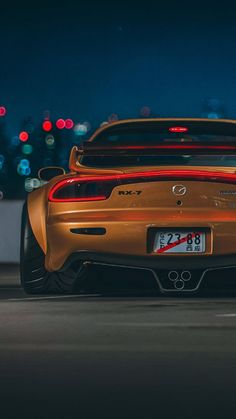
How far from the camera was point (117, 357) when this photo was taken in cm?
780

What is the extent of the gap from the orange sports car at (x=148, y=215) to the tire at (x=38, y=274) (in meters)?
0.16

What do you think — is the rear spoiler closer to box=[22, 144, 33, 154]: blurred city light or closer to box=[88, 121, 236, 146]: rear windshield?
box=[88, 121, 236, 146]: rear windshield

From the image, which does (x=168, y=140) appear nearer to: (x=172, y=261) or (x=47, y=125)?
(x=172, y=261)

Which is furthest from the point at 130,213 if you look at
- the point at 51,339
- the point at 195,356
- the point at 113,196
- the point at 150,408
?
the point at 150,408

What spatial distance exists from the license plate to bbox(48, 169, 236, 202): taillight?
43cm

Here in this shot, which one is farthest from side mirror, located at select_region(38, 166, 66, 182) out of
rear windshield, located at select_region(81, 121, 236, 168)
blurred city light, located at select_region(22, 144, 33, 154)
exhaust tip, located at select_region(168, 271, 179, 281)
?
blurred city light, located at select_region(22, 144, 33, 154)

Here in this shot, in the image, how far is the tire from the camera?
1109 centimetres

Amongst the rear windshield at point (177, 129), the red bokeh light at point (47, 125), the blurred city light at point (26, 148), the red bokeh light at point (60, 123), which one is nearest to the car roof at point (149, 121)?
the rear windshield at point (177, 129)

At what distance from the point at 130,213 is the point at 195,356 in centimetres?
297

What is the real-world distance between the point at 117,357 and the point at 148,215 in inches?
117

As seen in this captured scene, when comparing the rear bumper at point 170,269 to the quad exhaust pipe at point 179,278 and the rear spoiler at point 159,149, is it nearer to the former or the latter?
the quad exhaust pipe at point 179,278

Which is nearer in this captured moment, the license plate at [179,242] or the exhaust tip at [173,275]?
the license plate at [179,242]

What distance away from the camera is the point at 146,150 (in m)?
10.7

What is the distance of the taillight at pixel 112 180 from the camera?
10.7 metres
